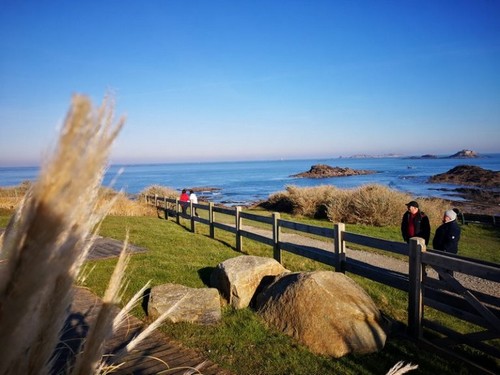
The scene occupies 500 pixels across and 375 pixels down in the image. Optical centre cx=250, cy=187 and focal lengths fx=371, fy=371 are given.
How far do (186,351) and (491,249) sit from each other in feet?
40.8

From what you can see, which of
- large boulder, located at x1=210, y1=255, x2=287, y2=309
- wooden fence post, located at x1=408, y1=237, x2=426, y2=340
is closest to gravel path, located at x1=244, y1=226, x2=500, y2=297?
wooden fence post, located at x1=408, y1=237, x2=426, y2=340

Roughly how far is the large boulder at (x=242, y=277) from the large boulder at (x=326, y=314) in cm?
53

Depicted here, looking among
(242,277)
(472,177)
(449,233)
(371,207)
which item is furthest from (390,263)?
(472,177)

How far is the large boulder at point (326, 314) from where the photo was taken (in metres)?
4.79

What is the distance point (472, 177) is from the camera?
51.2m

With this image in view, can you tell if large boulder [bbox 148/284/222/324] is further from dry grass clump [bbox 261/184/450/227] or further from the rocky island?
the rocky island

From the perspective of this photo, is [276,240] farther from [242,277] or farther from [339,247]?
[242,277]

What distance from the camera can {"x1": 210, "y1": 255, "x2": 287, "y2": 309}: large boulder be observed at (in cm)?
611

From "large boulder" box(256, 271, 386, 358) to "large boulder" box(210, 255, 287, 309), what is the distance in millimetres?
526

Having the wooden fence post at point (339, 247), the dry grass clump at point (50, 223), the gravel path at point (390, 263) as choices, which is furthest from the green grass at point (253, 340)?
the gravel path at point (390, 263)

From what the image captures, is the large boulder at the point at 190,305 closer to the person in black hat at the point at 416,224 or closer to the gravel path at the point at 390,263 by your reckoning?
the person in black hat at the point at 416,224

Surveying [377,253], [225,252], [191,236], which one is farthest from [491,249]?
[191,236]

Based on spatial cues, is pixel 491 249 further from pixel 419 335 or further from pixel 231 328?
pixel 231 328

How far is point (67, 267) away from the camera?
0.78 m
